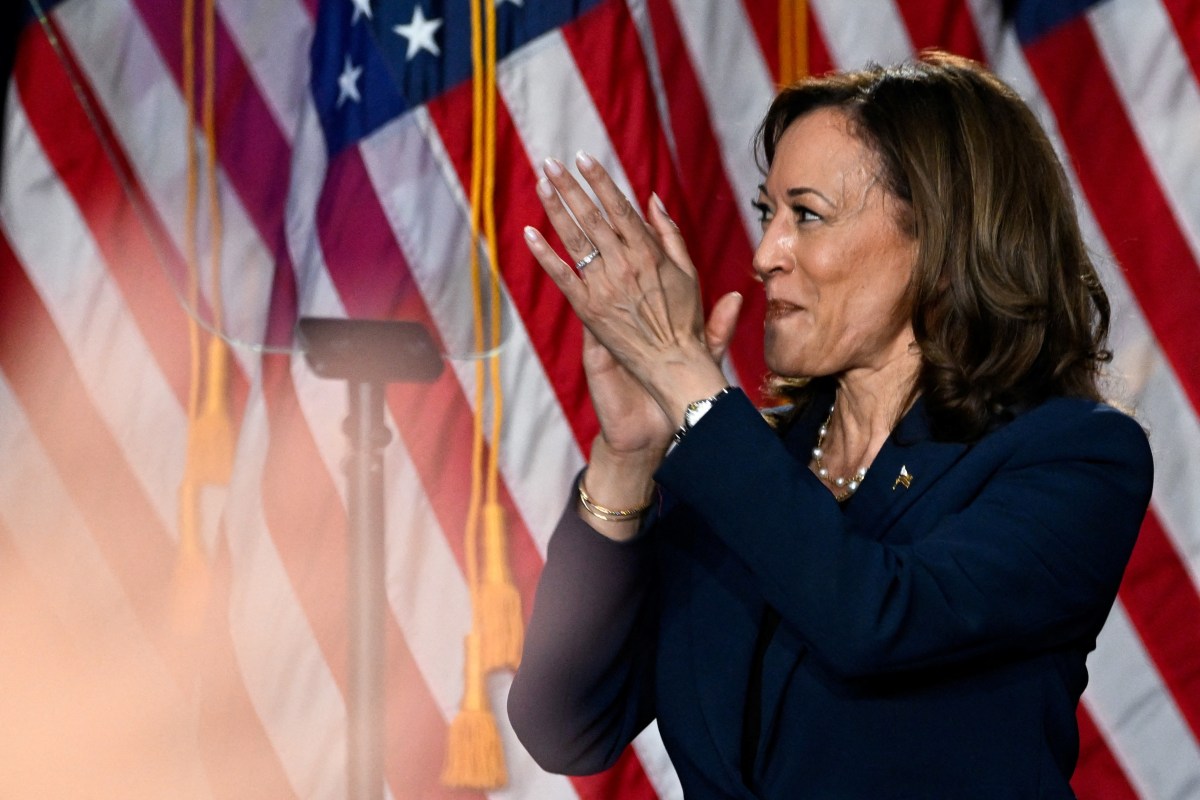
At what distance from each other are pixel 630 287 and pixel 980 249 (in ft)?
1.07

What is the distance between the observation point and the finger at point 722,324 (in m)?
1.00

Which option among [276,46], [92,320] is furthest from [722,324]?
[92,320]

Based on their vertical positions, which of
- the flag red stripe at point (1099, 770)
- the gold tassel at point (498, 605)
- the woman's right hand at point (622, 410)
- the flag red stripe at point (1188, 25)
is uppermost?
the woman's right hand at point (622, 410)

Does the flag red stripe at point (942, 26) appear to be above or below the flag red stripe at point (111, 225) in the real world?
below

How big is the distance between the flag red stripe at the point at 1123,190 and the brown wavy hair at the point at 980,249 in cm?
86

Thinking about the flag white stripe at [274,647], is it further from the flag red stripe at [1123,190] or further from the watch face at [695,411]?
the flag red stripe at [1123,190]

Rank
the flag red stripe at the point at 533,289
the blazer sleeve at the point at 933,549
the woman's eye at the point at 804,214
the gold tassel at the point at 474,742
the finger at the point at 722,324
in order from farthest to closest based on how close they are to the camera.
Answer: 1. the flag red stripe at the point at 533,289
2. the gold tassel at the point at 474,742
3. the woman's eye at the point at 804,214
4. the finger at the point at 722,324
5. the blazer sleeve at the point at 933,549

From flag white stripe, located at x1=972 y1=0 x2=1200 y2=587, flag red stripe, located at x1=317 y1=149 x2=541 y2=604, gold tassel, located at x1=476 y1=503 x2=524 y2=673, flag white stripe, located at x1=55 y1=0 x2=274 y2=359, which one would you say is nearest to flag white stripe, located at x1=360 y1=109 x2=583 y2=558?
flag red stripe, located at x1=317 y1=149 x2=541 y2=604

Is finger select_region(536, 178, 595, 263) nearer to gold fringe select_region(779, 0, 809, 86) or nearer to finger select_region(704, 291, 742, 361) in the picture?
finger select_region(704, 291, 742, 361)

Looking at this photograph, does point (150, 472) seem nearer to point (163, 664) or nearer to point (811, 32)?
point (163, 664)

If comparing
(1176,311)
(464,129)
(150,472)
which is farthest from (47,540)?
(1176,311)

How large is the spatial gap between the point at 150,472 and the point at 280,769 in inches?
17.8

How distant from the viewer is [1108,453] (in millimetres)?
999

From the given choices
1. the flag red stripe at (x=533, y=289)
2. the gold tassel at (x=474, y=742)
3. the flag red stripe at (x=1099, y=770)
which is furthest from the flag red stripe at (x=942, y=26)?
the gold tassel at (x=474, y=742)
